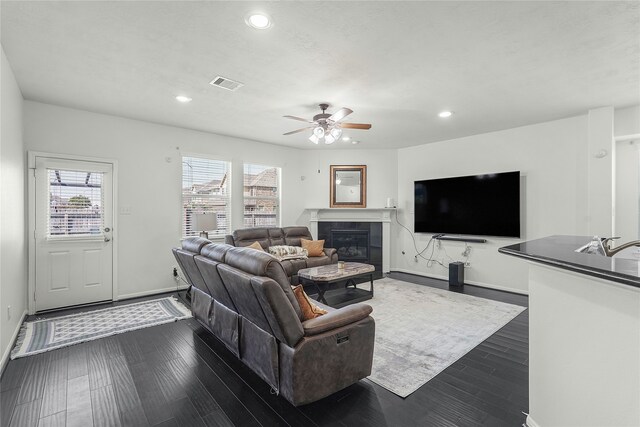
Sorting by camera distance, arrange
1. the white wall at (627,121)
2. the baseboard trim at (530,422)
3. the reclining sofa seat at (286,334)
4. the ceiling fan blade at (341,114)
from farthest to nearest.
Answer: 1. the white wall at (627,121)
2. the ceiling fan blade at (341,114)
3. the reclining sofa seat at (286,334)
4. the baseboard trim at (530,422)

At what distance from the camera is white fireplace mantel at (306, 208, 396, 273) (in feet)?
21.1

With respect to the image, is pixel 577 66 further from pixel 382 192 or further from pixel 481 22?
pixel 382 192

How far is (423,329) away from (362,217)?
11.1 ft

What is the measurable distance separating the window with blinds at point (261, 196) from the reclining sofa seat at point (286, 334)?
11.5 ft

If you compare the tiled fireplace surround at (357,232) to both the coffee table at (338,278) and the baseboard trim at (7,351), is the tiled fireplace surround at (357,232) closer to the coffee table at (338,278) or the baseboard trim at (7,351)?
the coffee table at (338,278)

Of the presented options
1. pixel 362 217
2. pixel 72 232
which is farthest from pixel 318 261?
pixel 72 232

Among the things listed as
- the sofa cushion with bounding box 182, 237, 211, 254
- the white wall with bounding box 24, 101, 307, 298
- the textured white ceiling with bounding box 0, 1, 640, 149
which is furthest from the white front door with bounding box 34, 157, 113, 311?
the sofa cushion with bounding box 182, 237, 211, 254

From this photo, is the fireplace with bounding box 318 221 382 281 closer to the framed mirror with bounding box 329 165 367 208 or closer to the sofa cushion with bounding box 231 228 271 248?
the framed mirror with bounding box 329 165 367 208

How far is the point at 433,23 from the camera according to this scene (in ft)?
7.32

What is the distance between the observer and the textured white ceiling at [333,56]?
2.13m

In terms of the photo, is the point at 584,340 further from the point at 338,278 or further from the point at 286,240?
the point at 286,240

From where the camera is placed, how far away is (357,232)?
21.4ft

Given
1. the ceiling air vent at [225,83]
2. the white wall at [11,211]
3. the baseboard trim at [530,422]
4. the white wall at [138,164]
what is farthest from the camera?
the white wall at [138,164]

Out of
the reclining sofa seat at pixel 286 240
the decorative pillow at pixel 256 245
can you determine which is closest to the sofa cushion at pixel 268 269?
the reclining sofa seat at pixel 286 240
